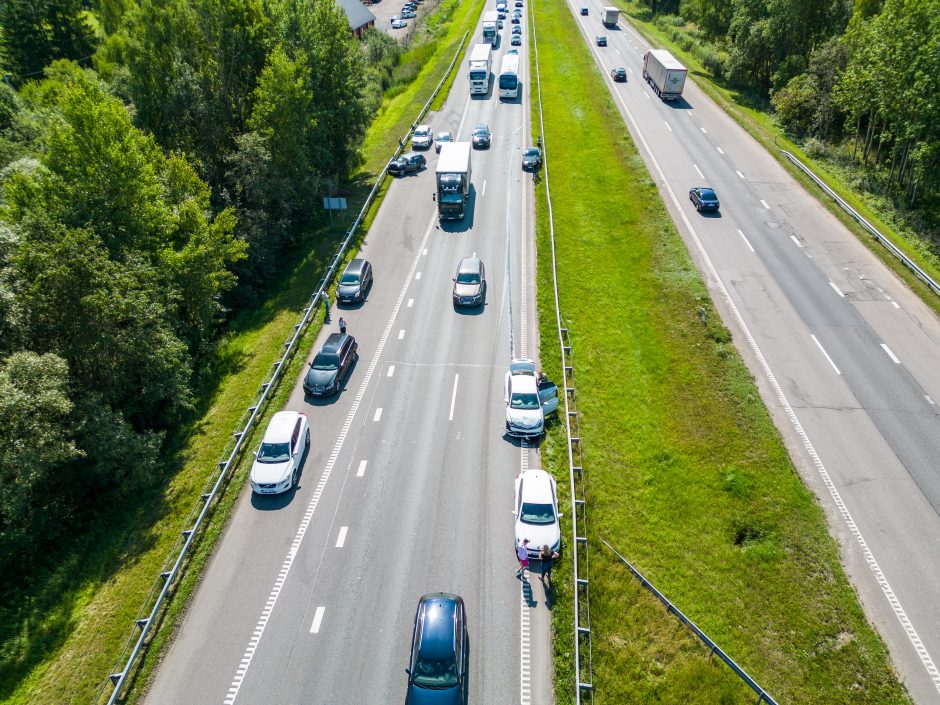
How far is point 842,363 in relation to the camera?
3238cm

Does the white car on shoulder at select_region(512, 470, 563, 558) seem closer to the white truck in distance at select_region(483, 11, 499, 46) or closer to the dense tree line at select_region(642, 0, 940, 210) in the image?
the dense tree line at select_region(642, 0, 940, 210)

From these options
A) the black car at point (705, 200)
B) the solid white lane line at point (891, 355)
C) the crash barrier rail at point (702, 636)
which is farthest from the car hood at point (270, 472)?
the black car at point (705, 200)

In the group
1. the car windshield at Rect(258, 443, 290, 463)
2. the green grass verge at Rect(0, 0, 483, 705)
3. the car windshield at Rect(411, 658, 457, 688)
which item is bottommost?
the green grass verge at Rect(0, 0, 483, 705)

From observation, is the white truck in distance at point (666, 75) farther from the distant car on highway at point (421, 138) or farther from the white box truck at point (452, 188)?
the white box truck at point (452, 188)

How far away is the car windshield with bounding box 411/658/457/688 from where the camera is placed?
18.2 meters

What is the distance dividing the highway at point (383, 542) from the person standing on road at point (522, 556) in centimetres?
38

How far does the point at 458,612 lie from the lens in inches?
778

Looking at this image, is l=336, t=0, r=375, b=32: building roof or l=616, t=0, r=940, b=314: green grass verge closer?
l=616, t=0, r=940, b=314: green grass verge

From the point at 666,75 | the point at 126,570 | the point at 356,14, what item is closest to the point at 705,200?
the point at 666,75

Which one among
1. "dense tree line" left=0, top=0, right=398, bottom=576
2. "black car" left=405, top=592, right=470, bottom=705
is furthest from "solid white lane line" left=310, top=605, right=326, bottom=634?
"dense tree line" left=0, top=0, right=398, bottom=576

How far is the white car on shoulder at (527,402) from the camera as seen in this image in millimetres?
28422

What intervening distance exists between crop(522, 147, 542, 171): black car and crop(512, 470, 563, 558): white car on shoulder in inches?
1608

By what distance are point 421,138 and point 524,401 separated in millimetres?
44347

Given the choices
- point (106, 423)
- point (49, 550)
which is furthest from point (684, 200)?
point (49, 550)
